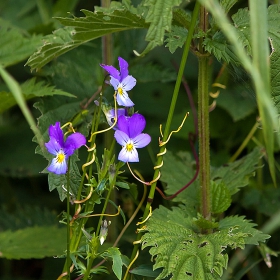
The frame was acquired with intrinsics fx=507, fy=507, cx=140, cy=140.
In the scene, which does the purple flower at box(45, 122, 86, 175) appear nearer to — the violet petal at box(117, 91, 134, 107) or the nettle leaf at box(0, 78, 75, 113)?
Result: the violet petal at box(117, 91, 134, 107)

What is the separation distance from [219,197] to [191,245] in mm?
190

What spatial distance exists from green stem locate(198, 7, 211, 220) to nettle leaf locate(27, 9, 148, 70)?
0.13m

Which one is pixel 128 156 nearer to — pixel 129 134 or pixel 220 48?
pixel 129 134

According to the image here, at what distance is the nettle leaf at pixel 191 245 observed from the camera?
99 centimetres

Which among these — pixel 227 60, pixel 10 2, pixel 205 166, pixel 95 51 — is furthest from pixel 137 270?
pixel 10 2

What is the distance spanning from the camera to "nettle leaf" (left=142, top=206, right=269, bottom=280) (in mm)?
995

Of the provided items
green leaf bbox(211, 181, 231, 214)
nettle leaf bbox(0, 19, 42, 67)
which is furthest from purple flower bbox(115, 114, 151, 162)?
nettle leaf bbox(0, 19, 42, 67)

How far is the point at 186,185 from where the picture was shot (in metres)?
1.30

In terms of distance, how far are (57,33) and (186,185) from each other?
0.50 meters

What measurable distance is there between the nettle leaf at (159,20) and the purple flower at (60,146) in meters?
0.24

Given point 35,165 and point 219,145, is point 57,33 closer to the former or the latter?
point 35,165

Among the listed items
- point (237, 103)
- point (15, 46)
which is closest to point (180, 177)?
point (237, 103)

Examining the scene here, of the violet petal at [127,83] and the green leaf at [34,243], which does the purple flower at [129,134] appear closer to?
the violet petal at [127,83]

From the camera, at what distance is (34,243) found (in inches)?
57.6
